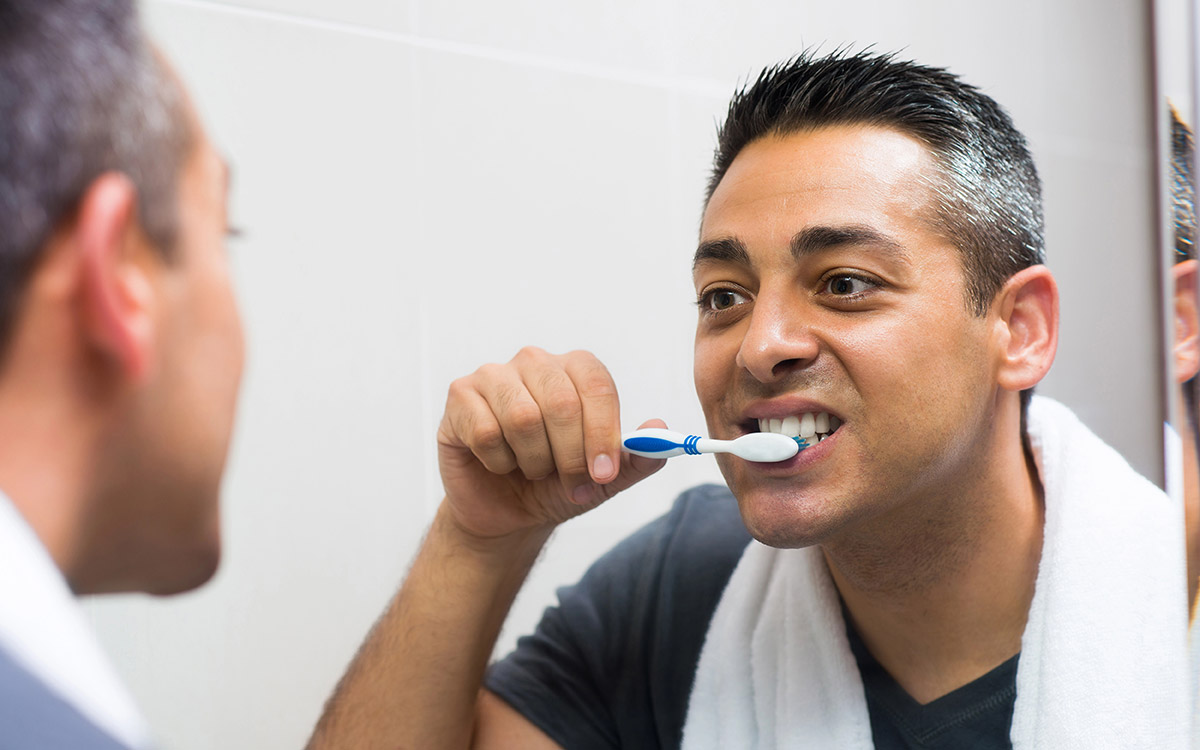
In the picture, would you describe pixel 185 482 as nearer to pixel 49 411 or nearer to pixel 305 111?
pixel 49 411

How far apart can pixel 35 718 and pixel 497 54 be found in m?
0.87

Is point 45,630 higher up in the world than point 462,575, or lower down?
higher up

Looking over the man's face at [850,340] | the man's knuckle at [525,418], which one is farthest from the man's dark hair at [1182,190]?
the man's knuckle at [525,418]

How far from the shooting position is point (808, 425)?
2.67 feet

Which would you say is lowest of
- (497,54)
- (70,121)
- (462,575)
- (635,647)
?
(635,647)

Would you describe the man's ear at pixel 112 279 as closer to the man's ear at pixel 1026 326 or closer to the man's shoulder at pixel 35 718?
the man's shoulder at pixel 35 718

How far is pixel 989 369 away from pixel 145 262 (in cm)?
69

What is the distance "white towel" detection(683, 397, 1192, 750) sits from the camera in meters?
0.77

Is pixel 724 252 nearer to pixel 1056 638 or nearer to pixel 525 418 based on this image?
pixel 525 418

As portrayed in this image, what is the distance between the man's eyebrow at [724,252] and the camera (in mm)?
844

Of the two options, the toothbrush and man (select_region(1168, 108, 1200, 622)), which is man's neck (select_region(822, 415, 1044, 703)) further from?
man (select_region(1168, 108, 1200, 622))

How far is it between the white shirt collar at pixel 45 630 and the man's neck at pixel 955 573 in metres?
0.66

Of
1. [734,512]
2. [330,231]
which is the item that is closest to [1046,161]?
[734,512]

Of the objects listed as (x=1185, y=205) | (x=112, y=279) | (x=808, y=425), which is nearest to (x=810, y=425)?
(x=808, y=425)
